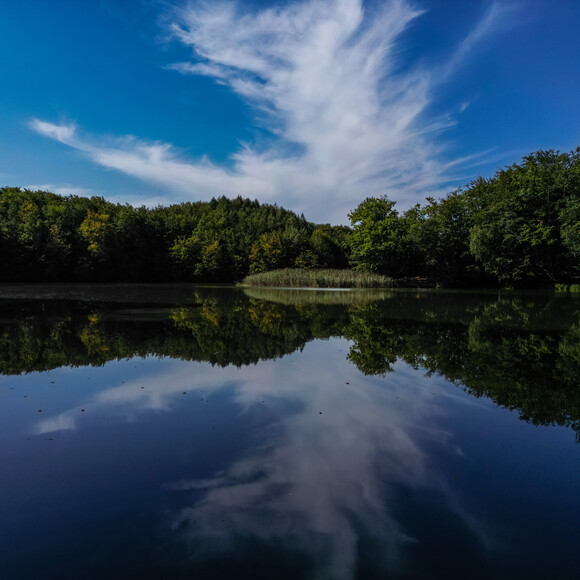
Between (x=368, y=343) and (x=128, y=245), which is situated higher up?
(x=128, y=245)

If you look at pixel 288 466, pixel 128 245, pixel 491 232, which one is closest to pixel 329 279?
pixel 491 232

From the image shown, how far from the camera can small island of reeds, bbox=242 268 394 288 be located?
33.6 metres

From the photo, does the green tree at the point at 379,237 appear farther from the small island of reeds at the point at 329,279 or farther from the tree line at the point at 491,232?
the small island of reeds at the point at 329,279

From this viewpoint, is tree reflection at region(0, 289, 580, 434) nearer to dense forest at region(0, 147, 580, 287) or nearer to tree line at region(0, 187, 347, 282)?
dense forest at region(0, 147, 580, 287)

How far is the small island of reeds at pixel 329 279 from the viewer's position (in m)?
33.6

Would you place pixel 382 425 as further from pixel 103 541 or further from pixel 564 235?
pixel 564 235

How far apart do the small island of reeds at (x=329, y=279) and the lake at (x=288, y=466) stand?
26546mm

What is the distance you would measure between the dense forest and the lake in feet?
101

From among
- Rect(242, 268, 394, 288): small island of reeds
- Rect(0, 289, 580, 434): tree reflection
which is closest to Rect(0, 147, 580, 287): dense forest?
Rect(242, 268, 394, 288): small island of reeds

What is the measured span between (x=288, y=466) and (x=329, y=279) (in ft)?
102

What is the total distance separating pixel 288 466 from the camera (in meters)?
3.14

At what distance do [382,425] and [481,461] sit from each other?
97 centimetres

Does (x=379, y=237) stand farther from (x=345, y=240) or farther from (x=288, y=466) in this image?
(x=288, y=466)

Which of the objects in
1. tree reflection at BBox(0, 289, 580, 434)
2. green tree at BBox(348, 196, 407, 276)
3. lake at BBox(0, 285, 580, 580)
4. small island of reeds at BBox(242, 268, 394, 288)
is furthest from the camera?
green tree at BBox(348, 196, 407, 276)
